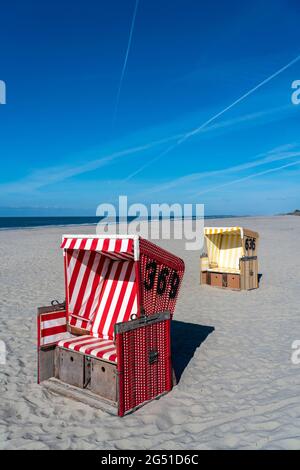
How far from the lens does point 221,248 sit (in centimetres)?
1403

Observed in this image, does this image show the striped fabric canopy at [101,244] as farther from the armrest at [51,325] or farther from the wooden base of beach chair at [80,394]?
the wooden base of beach chair at [80,394]

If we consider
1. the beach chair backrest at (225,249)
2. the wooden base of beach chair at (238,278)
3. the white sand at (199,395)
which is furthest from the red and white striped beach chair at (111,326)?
the beach chair backrest at (225,249)

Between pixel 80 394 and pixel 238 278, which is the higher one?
pixel 238 278

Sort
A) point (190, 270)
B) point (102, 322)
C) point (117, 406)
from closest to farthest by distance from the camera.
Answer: point (117, 406) → point (102, 322) → point (190, 270)

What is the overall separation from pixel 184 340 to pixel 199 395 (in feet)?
7.75

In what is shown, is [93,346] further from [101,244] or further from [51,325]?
[101,244]

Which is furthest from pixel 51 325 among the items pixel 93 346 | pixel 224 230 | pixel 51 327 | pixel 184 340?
pixel 224 230

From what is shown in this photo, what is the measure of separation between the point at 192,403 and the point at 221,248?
30.4 ft

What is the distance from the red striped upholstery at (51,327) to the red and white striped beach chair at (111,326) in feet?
0.05

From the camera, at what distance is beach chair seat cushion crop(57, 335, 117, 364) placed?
16.6 ft

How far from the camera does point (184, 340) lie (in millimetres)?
7719
